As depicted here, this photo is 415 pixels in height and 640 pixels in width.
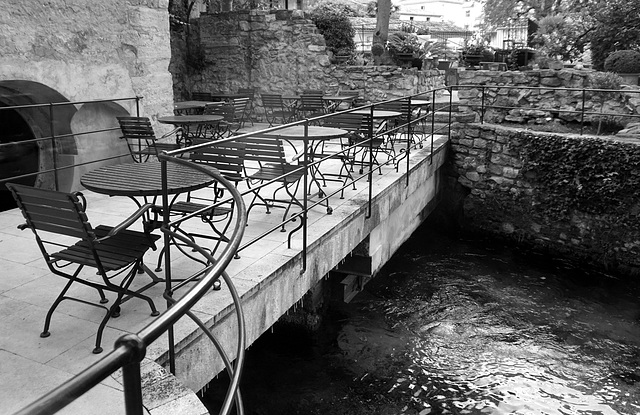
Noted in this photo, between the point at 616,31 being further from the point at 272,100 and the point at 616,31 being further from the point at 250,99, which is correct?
the point at 250,99

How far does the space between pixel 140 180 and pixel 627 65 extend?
34.6 ft

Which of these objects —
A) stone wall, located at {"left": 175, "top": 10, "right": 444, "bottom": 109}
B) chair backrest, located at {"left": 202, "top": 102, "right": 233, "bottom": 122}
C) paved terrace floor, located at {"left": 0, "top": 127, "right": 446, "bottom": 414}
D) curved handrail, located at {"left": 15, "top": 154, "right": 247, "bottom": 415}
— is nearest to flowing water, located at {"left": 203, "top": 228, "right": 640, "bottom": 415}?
paved terrace floor, located at {"left": 0, "top": 127, "right": 446, "bottom": 414}

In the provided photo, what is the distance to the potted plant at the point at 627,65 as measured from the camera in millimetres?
10969

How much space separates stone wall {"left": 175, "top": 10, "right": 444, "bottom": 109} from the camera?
1218 cm

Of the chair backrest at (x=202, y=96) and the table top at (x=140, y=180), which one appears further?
the chair backrest at (x=202, y=96)

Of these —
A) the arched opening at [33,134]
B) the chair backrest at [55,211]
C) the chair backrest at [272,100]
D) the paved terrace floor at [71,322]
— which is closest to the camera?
the paved terrace floor at [71,322]

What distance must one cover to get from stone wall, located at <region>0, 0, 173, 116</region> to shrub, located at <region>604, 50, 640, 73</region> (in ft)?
28.6

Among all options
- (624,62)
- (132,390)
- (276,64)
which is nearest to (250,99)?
(276,64)

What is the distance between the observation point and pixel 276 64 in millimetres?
12883

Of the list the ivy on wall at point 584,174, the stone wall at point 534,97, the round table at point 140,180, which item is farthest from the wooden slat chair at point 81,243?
the stone wall at point 534,97

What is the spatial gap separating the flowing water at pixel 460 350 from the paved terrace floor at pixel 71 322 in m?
1.52

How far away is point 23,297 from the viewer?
3.55 metres

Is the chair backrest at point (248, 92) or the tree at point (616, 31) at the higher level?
the tree at point (616, 31)

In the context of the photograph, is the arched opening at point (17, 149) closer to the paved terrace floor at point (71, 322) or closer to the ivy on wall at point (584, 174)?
the paved terrace floor at point (71, 322)
